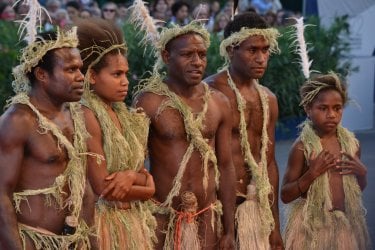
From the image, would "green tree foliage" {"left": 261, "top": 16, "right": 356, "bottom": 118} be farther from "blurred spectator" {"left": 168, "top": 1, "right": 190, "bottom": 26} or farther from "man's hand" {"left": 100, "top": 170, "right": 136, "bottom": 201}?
"man's hand" {"left": 100, "top": 170, "right": 136, "bottom": 201}

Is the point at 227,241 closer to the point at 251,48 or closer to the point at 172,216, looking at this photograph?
the point at 172,216

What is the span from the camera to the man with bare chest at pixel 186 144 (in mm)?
5914

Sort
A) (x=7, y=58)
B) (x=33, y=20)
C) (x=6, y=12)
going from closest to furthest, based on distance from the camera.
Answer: (x=33, y=20)
(x=7, y=58)
(x=6, y=12)

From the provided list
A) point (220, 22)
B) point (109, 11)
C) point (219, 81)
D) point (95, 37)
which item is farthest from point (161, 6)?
point (95, 37)

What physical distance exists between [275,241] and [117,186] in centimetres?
184

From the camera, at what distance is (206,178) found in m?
6.04

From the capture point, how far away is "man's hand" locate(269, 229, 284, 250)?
6785mm

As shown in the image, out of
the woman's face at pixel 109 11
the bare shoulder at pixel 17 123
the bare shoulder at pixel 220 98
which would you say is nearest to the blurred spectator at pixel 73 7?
the woman's face at pixel 109 11

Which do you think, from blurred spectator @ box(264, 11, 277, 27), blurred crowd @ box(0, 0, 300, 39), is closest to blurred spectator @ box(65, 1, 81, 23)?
blurred crowd @ box(0, 0, 300, 39)

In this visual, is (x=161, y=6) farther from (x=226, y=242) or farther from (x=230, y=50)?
(x=226, y=242)

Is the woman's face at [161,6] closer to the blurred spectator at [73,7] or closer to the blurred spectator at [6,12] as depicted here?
the blurred spectator at [73,7]

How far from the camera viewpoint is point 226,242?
6.19 m

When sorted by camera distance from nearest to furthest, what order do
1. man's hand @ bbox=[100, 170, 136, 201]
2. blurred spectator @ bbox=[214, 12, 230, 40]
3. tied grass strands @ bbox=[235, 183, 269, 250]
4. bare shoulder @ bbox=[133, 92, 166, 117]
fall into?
1. man's hand @ bbox=[100, 170, 136, 201]
2. bare shoulder @ bbox=[133, 92, 166, 117]
3. tied grass strands @ bbox=[235, 183, 269, 250]
4. blurred spectator @ bbox=[214, 12, 230, 40]

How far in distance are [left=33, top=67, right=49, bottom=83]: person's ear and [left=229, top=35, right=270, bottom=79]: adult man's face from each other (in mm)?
1952
